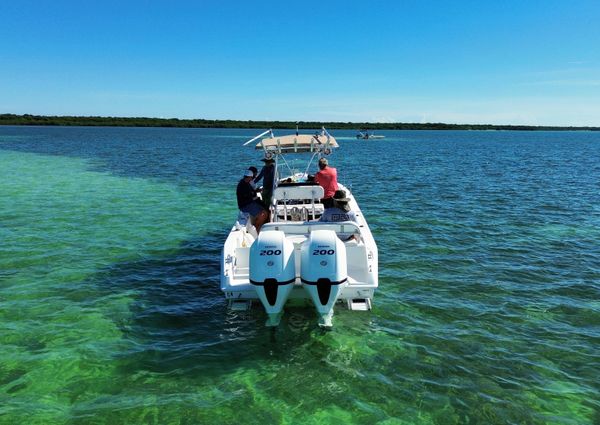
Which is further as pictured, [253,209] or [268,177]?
[268,177]

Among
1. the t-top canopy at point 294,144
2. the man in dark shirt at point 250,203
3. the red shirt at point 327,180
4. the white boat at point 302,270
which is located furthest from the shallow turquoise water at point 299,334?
the t-top canopy at point 294,144

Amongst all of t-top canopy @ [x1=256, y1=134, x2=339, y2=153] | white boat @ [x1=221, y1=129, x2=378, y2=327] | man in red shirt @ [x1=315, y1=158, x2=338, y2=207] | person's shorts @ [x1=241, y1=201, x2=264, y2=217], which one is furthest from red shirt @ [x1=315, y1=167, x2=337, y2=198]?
white boat @ [x1=221, y1=129, x2=378, y2=327]

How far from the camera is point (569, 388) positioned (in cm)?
618

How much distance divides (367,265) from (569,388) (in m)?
3.47

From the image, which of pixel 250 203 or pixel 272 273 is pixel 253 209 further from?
pixel 272 273

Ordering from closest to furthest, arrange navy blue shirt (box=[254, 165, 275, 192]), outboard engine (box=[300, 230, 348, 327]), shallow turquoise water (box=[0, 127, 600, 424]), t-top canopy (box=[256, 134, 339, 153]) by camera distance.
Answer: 1. shallow turquoise water (box=[0, 127, 600, 424])
2. outboard engine (box=[300, 230, 348, 327])
3. navy blue shirt (box=[254, 165, 275, 192])
4. t-top canopy (box=[256, 134, 339, 153])

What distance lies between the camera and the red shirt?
11148mm

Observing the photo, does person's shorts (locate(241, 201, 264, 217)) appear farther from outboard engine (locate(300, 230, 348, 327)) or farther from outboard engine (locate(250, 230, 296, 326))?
outboard engine (locate(300, 230, 348, 327))

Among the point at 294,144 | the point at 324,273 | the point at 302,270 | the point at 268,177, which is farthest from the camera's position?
the point at 294,144

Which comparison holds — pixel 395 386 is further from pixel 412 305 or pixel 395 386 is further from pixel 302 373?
pixel 412 305

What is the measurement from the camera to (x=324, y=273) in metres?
6.82

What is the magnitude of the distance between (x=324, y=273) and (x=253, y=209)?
4295 mm

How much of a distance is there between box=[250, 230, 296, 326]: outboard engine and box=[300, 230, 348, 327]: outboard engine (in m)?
0.28

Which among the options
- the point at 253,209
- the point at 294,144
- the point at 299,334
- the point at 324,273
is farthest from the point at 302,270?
the point at 294,144
